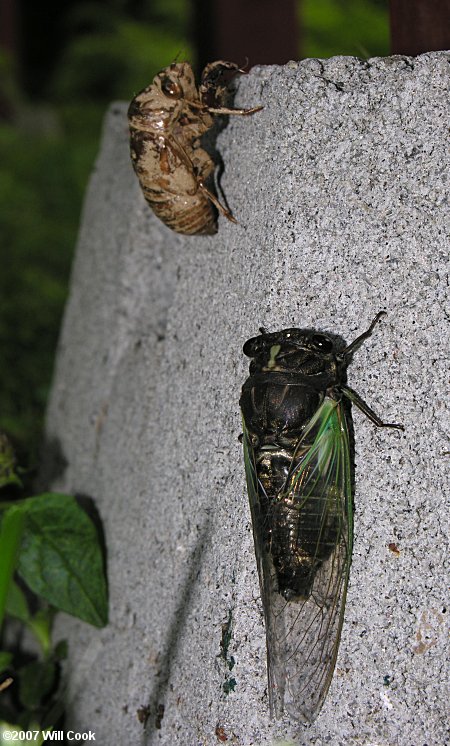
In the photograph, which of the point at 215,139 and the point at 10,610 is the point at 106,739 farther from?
the point at 215,139

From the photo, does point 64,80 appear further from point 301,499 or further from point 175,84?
point 301,499

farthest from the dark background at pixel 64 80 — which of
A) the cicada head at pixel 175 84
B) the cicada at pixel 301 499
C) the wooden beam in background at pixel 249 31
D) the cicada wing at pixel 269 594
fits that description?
the cicada wing at pixel 269 594

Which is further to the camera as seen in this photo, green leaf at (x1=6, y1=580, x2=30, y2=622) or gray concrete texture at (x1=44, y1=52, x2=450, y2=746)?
green leaf at (x1=6, y1=580, x2=30, y2=622)

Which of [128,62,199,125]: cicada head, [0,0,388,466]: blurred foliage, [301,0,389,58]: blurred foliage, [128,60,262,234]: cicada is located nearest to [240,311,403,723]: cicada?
[128,60,262,234]: cicada

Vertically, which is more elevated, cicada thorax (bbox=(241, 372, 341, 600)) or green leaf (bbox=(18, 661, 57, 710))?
cicada thorax (bbox=(241, 372, 341, 600))

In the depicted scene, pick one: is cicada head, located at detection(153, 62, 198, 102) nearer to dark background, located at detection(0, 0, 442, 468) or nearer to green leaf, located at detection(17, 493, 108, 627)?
dark background, located at detection(0, 0, 442, 468)

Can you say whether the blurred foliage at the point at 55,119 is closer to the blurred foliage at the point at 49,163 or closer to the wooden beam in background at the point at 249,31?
the blurred foliage at the point at 49,163
